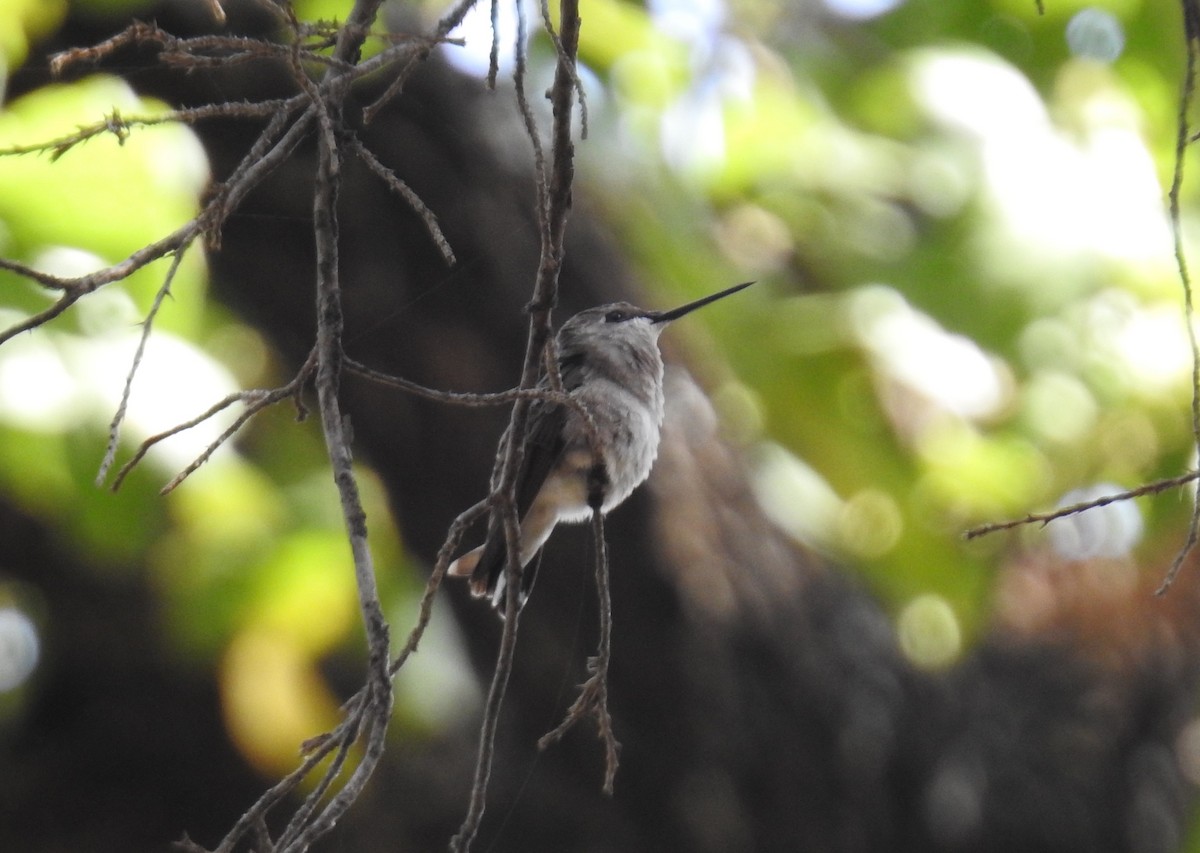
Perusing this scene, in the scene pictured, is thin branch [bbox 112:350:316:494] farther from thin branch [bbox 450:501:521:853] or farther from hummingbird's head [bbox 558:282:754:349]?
hummingbird's head [bbox 558:282:754:349]

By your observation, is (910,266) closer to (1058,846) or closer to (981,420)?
(981,420)

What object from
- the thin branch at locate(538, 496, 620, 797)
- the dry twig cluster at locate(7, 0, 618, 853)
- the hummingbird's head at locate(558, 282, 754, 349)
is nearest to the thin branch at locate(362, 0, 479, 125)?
the dry twig cluster at locate(7, 0, 618, 853)

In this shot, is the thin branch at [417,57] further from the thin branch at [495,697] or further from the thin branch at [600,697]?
the thin branch at [600,697]

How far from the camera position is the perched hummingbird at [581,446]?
8.20 feet

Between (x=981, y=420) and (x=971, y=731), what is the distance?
211cm

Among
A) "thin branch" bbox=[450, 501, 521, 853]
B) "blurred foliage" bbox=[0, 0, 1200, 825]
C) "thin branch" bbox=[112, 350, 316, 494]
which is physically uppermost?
"thin branch" bbox=[112, 350, 316, 494]

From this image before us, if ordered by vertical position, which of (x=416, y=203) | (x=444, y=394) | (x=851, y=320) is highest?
(x=416, y=203)

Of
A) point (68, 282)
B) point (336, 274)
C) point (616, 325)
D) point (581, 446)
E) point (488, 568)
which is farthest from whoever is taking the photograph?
point (616, 325)

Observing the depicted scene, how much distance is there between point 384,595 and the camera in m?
3.22

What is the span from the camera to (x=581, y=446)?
104 inches

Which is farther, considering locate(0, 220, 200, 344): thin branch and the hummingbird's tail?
the hummingbird's tail

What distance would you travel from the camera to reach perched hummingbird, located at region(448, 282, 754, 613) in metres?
2.50

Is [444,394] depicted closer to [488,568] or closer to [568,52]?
[568,52]

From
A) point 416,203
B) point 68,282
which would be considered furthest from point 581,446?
point 68,282
